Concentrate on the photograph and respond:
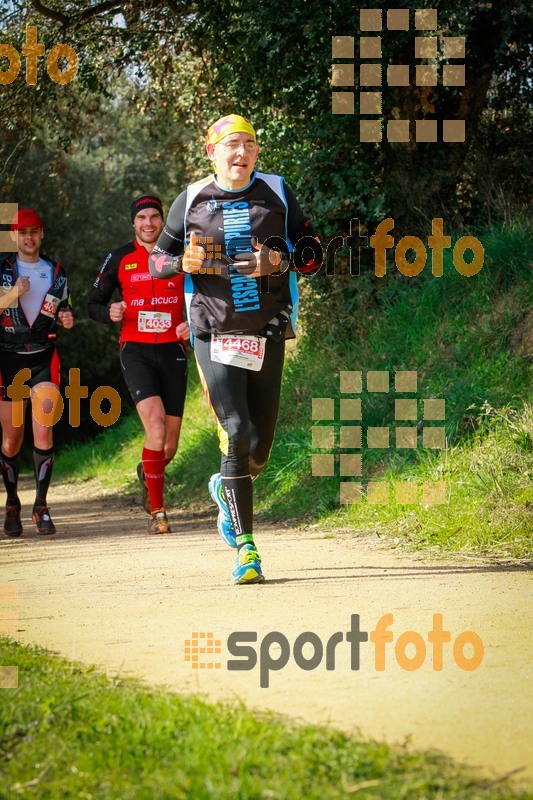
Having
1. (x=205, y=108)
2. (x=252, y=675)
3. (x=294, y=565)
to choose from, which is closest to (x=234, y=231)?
(x=294, y=565)

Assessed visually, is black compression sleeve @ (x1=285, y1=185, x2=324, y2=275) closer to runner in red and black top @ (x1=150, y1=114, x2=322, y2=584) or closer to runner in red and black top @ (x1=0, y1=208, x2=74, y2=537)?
runner in red and black top @ (x1=150, y1=114, x2=322, y2=584)

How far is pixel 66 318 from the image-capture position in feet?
30.0

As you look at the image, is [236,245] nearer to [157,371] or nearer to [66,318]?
[157,371]

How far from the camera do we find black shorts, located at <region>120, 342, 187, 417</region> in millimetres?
9008

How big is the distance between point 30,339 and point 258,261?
3390mm

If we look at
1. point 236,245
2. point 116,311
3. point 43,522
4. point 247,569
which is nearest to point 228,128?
point 236,245

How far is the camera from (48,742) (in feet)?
10.9

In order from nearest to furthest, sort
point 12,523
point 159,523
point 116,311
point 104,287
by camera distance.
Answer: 1. point 159,523
2. point 116,311
3. point 12,523
4. point 104,287

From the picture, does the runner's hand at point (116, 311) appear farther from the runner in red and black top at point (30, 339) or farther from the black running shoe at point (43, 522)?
the black running shoe at point (43, 522)

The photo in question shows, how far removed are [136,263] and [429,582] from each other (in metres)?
4.22

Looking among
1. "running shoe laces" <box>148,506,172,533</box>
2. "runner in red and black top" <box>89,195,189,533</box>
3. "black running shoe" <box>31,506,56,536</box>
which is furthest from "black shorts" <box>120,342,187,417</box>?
"black running shoe" <box>31,506,56,536</box>

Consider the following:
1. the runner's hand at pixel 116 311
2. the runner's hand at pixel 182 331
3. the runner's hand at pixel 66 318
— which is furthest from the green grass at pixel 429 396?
the runner's hand at pixel 66 318

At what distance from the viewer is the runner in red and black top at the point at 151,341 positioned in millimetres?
9008

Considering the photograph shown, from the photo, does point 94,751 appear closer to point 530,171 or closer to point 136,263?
point 136,263
